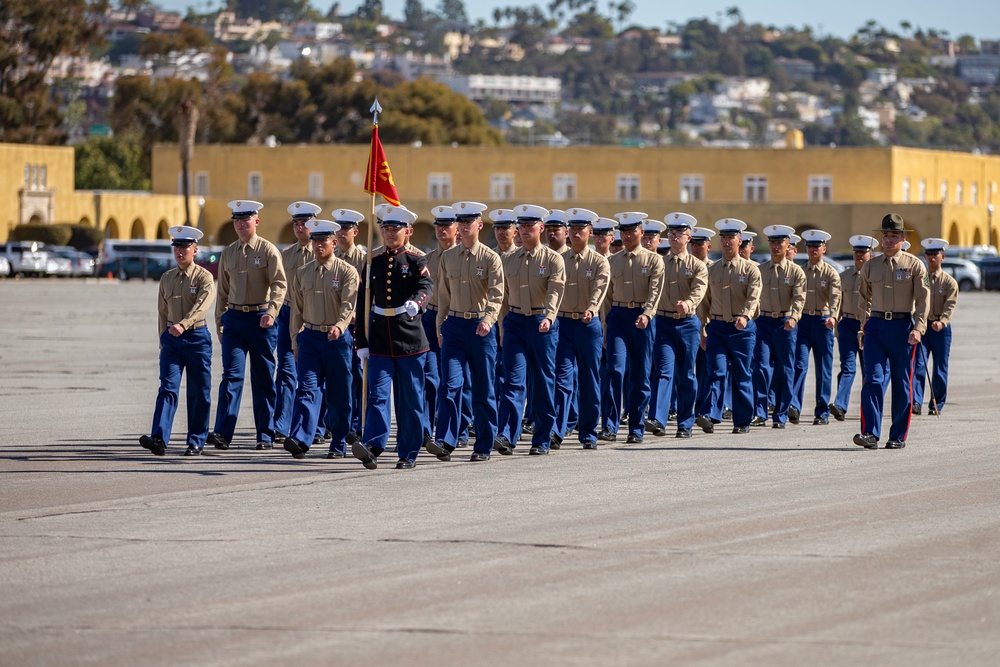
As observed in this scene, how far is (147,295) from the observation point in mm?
52000

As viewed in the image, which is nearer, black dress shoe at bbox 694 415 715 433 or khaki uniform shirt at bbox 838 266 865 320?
black dress shoe at bbox 694 415 715 433

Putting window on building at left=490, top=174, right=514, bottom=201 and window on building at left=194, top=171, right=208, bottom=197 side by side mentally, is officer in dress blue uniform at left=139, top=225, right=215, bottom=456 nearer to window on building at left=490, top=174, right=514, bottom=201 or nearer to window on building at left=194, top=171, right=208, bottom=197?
window on building at left=490, top=174, right=514, bottom=201

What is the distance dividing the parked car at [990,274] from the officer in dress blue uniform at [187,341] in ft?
167

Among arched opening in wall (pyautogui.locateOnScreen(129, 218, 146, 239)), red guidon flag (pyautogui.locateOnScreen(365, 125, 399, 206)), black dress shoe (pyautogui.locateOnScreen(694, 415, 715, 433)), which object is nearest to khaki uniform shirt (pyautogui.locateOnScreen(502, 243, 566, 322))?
red guidon flag (pyautogui.locateOnScreen(365, 125, 399, 206))

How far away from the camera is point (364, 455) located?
12688 millimetres

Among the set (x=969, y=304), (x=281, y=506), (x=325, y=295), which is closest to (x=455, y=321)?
(x=325, y=295)

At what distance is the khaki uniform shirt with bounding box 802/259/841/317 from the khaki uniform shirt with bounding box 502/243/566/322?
13.5ft

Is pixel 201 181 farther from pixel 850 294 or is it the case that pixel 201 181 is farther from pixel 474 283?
pixel 474 283

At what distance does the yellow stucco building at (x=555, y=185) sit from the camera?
256 ft

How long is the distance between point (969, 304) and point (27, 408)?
36577 millimetres

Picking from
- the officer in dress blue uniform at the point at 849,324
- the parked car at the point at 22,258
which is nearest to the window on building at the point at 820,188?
the parked car at the point at 22,258

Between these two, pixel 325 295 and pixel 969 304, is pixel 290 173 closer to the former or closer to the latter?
pixel 969 304

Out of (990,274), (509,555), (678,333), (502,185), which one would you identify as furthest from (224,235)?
(509,555)

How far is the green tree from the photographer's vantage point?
97875mm
